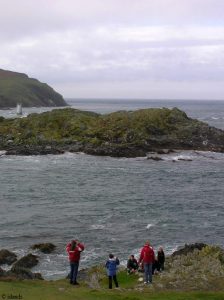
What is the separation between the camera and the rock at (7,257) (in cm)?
3738

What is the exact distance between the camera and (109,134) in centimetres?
10019

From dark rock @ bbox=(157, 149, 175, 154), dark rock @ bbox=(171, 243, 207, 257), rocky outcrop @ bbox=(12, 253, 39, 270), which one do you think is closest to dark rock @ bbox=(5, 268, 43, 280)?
rocky outcrop @ bbox=(12, 253, 39, 270)

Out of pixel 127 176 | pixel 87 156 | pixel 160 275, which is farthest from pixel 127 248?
pixel 87 156

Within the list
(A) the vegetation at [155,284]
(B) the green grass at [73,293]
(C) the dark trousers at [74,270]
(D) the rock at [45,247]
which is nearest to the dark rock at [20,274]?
(A) the vegetation at [155,284]

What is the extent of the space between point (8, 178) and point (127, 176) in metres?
17.1

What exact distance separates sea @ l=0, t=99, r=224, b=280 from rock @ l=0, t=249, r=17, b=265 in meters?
0.94

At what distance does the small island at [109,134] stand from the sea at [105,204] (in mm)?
5807

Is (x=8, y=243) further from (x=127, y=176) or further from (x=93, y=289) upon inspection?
(x=127, y=176)

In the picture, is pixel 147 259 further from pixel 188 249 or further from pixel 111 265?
pixel 188 249

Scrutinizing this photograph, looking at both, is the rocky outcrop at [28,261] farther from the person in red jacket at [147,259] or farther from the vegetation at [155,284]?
the person in red jacket at [147,259]

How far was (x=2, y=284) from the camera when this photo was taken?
25.9 m

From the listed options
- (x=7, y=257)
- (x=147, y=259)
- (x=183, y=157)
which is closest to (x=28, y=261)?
(x=7, y=257)

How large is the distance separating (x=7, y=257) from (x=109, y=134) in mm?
63687

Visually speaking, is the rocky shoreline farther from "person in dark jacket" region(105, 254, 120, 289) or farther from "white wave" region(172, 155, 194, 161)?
"white wave" region(172, 155, 194, 161)
